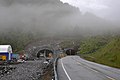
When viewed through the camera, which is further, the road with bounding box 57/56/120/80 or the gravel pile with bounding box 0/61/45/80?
the gravel pile with bounding box 0/61/45/80

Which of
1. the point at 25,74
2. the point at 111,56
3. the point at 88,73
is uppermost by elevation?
the point at 111,56

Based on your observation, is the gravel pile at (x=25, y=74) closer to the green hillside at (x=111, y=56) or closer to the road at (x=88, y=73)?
the road at (x=88, y=73)

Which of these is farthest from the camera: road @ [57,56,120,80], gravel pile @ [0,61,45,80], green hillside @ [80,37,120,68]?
green hillside @ [80,37,120,68]

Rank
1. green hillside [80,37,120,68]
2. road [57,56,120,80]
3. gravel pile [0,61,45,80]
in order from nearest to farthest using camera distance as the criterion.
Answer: road [57,56,120,80], gravel pile [0,61,45,80], green hillside [80,37,120,68]

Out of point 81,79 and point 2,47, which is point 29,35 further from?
point 81,79

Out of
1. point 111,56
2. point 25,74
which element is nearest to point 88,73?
point 25,74

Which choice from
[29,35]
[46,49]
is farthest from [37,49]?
[29,35]

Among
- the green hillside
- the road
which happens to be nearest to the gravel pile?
the road

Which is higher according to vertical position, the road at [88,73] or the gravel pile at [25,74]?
the road at [88,73]

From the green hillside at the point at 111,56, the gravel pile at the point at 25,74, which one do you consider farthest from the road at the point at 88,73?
the green hillside at the point at 111,56

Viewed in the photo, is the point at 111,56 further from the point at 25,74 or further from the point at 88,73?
the point at 88,73

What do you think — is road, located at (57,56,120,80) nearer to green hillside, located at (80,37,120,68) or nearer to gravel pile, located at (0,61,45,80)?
gravel pile, located at (0,61,45,80)

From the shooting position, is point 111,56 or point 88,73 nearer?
point 88,73

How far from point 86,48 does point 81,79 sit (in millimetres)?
96055
